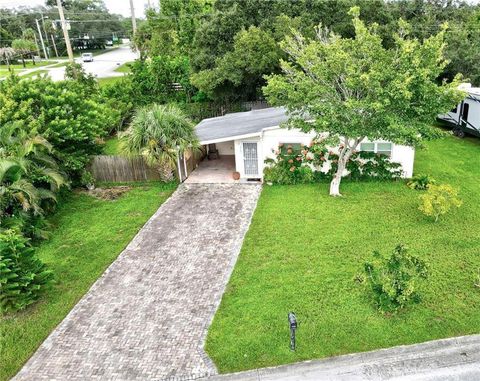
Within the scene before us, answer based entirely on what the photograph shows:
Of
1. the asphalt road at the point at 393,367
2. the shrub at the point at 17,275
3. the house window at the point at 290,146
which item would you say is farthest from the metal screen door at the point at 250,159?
the asphalt road at the point at 393,367

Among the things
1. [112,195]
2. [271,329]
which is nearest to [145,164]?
[112,195]

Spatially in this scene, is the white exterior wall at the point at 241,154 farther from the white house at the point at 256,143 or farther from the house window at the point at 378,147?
the house window at the point at 378,147

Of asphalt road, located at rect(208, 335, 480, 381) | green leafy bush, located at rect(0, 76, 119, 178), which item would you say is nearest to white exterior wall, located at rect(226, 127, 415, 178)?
green leafy bush, located at rect(0, 76, 119, 178)

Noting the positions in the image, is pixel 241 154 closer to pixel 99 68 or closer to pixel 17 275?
pixel 17 275

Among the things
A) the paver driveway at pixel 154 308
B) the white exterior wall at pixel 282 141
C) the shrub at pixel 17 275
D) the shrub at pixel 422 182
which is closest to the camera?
the paver driveway at pixel 154 308

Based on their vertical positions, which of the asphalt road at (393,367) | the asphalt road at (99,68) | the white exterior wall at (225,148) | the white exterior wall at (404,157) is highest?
the asphalt road at (99,68)

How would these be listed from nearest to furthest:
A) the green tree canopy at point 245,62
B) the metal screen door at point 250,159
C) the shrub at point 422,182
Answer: the shrub at point 422,182, the metal screen door at point 250,159, the green tree canopy at point 245,62

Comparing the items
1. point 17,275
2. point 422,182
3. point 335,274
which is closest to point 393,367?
point 335,274

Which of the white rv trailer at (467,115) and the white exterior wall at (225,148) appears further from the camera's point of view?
the white exterior wall at (225,148)
